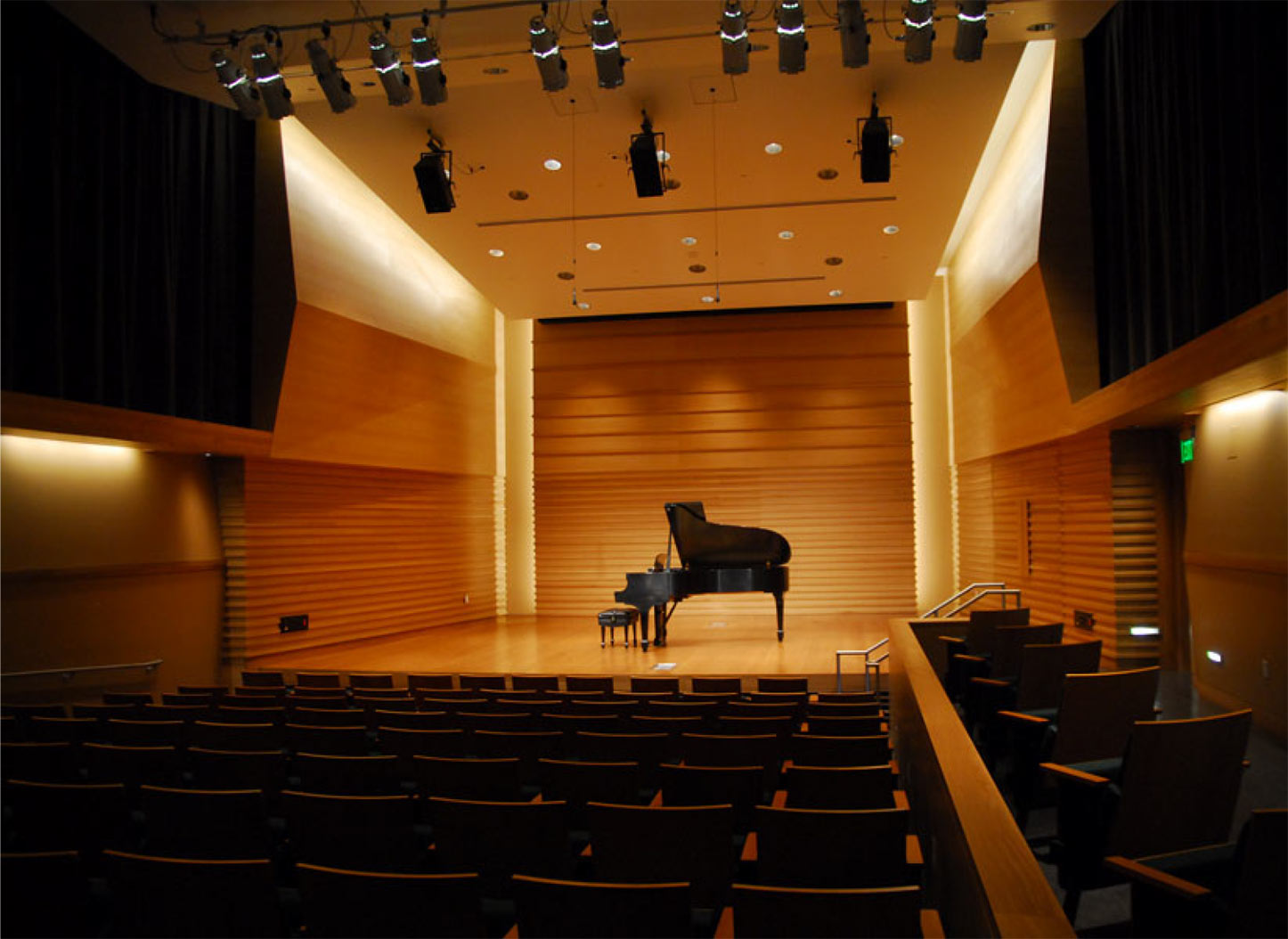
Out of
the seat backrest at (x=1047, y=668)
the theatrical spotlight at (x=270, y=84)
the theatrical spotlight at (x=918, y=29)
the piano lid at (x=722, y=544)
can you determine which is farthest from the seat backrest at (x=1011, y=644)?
the theatrical spotlight at (x=270, y=84)

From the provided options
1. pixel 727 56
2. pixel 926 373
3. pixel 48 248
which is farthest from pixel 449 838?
pixel 926 373

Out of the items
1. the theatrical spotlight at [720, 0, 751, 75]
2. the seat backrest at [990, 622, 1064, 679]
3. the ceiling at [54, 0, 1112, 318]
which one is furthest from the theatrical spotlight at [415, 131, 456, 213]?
the seat backrest at [990, 622, 1064, 679]

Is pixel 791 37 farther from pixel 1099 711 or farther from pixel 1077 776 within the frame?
pixel 1077 776

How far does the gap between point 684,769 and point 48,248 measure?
727cm

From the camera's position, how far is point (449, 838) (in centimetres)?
263

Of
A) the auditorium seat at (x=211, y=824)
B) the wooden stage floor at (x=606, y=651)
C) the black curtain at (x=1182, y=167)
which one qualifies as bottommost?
the wooden stage floor at (x=606, y=651)

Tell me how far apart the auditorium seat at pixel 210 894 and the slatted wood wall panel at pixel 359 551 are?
27.0ft

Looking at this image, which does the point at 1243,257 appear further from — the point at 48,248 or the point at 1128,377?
the point at 48,248

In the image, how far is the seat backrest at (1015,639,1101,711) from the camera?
4473 millimetres

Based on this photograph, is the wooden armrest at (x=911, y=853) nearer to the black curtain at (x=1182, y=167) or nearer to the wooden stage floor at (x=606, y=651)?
the black curtain at (x=1182, y=167)

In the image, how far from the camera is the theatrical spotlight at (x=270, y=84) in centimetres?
640

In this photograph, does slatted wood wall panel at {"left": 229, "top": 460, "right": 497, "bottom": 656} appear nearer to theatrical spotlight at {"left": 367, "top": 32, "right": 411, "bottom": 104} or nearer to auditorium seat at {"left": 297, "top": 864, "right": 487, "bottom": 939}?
theatrical spotlight at {"left": 367, "top": 32, "right": 411, "bottom": 104}

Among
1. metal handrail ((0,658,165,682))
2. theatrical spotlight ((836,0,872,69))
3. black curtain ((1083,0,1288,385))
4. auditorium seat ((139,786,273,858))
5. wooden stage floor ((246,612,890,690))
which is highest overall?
theatrical spotlight ((836,0,872,69))

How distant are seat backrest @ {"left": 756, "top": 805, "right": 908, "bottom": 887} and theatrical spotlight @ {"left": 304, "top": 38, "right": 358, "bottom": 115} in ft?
20.0
